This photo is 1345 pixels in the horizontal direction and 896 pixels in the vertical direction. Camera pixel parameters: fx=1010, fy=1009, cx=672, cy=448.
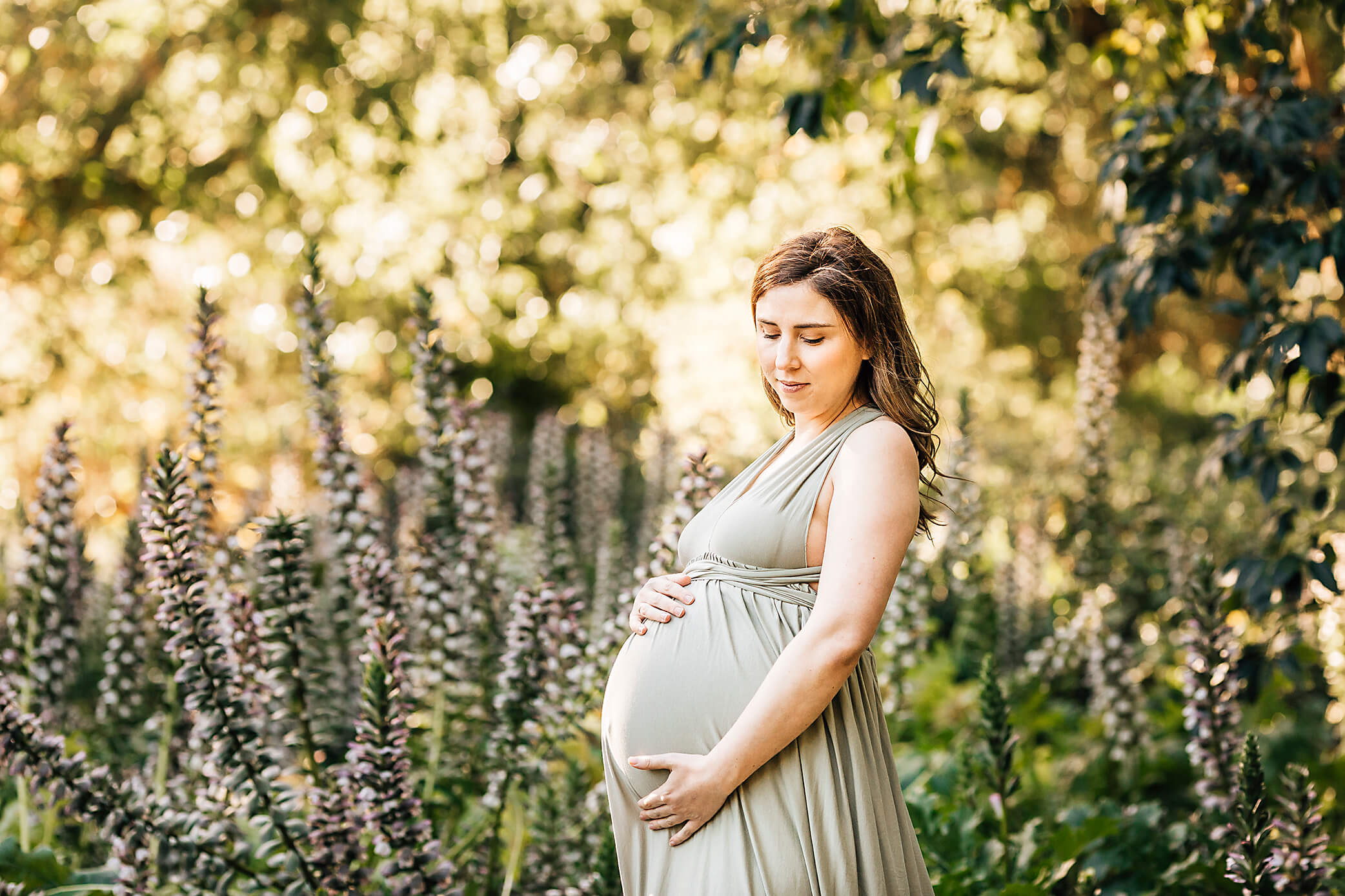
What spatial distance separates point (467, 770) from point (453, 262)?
7266mm

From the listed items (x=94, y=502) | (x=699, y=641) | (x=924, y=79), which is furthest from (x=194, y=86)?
(x=699, y=641)

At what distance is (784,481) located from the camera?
6.66 ft

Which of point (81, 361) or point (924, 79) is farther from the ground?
point (81, 361)

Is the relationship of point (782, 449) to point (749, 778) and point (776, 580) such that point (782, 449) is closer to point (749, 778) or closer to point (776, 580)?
point (776, 580)

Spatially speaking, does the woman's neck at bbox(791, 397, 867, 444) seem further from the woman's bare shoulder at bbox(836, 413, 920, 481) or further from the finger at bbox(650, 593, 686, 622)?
the finger at bbox(650, 593, 686, 622)

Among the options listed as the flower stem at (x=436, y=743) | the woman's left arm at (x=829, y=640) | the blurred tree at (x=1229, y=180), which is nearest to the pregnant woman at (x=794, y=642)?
the woman's left arm at (x=829, y=640)

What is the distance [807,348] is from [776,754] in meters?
0.79

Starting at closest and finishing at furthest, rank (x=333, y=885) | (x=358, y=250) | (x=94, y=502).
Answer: (x=333, y=885), (x=358, y=250), (x=94, y=502)

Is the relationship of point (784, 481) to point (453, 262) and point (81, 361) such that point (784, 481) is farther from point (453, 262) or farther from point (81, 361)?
point (81, 361)

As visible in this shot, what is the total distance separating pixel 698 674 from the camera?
1.97 meters

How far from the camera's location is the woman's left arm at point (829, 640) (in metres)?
1.80

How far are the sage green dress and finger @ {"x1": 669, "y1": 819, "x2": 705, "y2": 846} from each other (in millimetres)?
15

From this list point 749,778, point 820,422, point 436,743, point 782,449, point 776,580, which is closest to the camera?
point 749,778

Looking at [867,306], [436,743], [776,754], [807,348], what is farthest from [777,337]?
[436,743]
